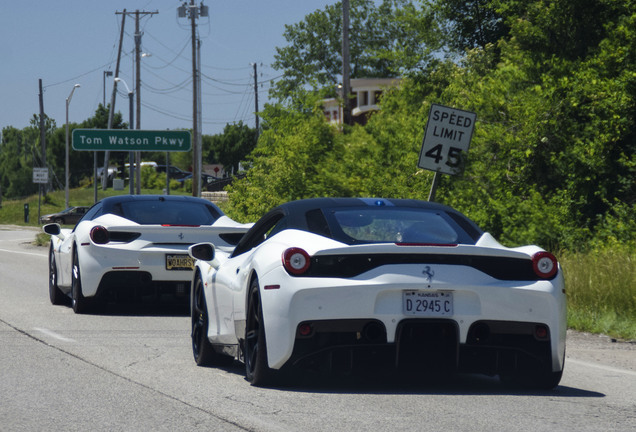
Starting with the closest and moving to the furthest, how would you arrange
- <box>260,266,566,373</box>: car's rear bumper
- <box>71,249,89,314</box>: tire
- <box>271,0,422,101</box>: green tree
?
<box>260,266,566,373</box>: car's rear bumper → <box>71,249,89,314</box>: tire → <box>271,0,422,101</box>: green tree

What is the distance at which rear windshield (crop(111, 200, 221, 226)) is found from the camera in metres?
13.4

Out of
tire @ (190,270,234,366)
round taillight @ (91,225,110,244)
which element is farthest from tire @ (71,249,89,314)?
tire @ (190,270,234,366)

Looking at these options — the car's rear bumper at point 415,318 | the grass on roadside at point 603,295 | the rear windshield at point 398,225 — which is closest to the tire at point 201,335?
the rear windshield at point 398,225

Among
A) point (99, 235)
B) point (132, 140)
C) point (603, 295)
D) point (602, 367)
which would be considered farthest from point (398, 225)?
point (132, 140)

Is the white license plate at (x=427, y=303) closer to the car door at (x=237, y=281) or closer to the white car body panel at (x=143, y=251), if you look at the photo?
the car door at (x=237, y=281)

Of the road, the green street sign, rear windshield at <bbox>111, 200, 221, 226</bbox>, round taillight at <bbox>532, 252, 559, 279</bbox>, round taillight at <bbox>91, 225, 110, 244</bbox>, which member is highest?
the green street sign

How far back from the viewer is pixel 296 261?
688 cm

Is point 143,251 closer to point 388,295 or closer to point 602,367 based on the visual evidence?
point 602,367

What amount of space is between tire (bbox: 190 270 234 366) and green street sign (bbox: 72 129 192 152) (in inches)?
1197

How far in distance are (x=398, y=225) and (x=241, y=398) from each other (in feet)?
5.80

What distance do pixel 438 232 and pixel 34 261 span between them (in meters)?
20.8

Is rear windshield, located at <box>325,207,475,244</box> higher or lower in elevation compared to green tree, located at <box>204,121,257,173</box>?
lower

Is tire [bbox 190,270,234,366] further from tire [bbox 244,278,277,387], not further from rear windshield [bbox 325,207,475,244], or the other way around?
rear windshield [bbox 325,207,475,244]

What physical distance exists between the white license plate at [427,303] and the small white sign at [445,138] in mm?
8986
